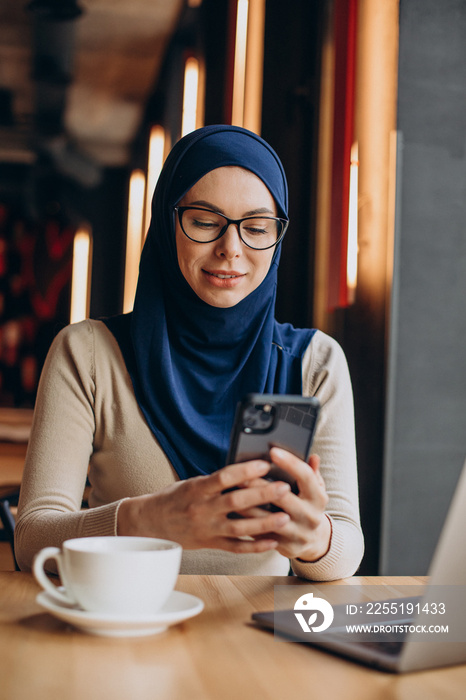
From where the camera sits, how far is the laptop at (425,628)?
19.0 inches

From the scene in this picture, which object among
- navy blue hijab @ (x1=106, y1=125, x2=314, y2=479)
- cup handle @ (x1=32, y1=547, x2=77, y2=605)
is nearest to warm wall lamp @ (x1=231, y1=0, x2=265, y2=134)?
navy blue hijab @ (x1=106, y1=125, x2=314, y2=479)

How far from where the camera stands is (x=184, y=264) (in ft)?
4.11

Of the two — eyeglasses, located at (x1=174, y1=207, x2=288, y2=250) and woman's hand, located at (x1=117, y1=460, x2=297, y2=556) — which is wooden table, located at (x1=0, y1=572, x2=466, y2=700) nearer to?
woman's hand, located at (x1=117, y1=460, x2=297, y2=556)

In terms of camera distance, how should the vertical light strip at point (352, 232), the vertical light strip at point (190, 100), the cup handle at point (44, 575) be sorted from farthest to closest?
the vertical light strip at point (190, 100), the vertical light strip at point (352, 232), the cup handle at point (44, 575)

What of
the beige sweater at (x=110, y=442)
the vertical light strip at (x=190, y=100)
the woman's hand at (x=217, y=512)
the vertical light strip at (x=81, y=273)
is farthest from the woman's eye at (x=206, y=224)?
the vertical light strip at (x=81, y=273)

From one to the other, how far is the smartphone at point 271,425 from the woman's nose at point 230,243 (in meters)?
0.51

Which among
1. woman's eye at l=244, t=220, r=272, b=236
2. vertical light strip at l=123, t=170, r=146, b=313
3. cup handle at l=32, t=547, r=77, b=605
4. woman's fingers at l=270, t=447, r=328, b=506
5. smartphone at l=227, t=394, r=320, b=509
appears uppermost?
vertical light strip at l=123, t=170, r=146, b=313

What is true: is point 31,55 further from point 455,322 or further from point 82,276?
point 455,322

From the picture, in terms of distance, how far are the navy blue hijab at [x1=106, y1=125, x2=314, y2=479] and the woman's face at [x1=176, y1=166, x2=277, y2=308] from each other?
18 millimetres

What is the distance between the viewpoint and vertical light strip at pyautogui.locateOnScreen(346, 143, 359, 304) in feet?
7.38

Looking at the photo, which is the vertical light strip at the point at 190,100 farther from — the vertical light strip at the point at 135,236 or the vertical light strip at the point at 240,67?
the vertical light strip at the point at 135,236

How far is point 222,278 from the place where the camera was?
123 cm

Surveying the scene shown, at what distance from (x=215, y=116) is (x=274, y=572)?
286cm

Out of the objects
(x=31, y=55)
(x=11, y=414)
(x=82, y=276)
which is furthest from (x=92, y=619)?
(x=82, y=276)
